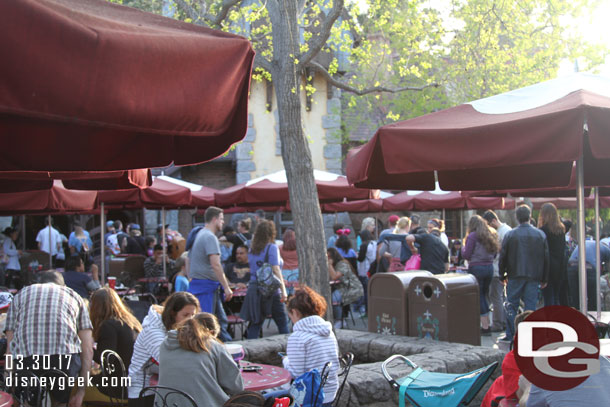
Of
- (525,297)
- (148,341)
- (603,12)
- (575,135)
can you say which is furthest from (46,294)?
(603,12)

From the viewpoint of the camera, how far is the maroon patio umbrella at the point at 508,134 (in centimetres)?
348

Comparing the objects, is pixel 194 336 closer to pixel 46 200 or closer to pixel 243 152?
pixel 46 200

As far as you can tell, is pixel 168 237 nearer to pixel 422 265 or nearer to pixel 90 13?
pixel 422 265

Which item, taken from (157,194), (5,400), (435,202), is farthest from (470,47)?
(5,400)

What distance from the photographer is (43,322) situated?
475 cm

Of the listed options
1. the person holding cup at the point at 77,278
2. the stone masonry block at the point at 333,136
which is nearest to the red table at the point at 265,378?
the person holding cup at the point at 77,278

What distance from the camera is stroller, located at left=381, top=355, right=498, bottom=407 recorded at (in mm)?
3975

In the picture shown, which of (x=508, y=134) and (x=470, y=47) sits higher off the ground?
(x=470, y=47)

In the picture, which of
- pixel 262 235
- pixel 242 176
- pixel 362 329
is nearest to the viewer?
pixel 262 235

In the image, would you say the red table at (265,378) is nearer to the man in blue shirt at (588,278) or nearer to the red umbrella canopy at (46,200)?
the red umbrella canopy at (46,200)

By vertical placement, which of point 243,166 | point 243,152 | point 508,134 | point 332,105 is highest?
point 332,105

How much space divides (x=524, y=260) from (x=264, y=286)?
338cm

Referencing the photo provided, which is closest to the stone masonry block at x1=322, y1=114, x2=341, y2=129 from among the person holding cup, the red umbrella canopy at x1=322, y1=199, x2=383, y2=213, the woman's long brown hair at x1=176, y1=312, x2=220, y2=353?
the red umbrella canopy at x1=322, y1=199, x2=383, y2=213

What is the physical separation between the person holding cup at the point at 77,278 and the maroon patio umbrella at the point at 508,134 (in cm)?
519
